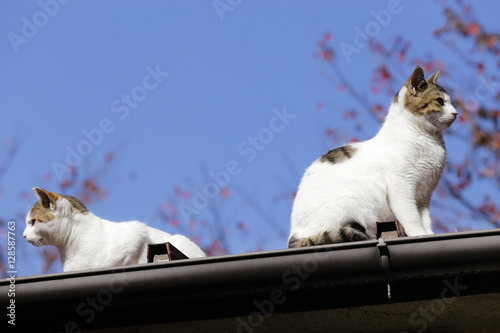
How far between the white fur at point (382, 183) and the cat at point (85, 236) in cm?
176

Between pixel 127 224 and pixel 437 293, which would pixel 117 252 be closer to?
pixel 127 224

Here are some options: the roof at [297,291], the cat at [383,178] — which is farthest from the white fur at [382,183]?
the roof at [297,291]

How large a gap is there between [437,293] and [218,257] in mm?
1463

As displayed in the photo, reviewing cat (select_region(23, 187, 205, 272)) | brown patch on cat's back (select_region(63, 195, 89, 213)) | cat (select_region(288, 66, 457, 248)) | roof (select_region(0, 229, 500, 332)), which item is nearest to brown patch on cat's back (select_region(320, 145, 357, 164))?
cat (select_region(288, 66, 457, 248))

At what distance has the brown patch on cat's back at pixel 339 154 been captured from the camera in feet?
20.4

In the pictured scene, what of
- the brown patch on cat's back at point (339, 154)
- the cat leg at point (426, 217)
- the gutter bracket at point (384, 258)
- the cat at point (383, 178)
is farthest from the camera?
the brown patch on cat's back at point (339, 154)

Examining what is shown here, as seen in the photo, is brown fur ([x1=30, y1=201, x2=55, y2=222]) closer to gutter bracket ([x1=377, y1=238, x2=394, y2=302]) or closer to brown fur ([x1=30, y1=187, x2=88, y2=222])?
brown fur ([x1=30, y1=187, x2=88, y2=222])

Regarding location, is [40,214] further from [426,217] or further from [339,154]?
[426,217]

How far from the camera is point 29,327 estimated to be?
Answer: 438 centimetres

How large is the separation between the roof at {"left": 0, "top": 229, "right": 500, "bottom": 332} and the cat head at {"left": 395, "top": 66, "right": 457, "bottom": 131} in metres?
2.62

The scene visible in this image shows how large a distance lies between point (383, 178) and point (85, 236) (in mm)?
3339

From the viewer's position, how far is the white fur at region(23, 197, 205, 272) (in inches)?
264

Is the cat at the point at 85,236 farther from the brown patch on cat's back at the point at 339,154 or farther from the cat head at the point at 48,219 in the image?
the brown patch on cat's back at the point at 339,154

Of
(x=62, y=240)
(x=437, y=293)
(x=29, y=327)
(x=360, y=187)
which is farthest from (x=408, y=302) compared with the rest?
(x=62, y=240)
